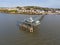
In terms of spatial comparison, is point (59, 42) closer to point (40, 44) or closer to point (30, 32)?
point (40, 44)

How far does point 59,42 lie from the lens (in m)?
11.0

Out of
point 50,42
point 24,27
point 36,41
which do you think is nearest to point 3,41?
point 36,41

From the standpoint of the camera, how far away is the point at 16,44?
10.3m

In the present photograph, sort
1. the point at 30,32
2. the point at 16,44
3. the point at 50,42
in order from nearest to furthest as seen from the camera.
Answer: the point at 16,44 < the point at 50,42 < the point at 30,32

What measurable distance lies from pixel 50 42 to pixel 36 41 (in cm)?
90

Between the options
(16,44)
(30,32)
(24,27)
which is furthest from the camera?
(24,27)

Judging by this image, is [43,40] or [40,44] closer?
[40,44]

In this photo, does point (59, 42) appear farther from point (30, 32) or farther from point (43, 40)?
point (30, 32)

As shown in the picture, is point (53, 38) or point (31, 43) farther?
point (53, 38)

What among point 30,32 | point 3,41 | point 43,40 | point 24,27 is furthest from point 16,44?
point 24,27

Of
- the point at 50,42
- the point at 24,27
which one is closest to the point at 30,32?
the point at 24,27

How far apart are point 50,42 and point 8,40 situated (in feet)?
8.81

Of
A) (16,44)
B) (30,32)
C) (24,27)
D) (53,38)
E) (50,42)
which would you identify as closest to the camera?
(16,44)

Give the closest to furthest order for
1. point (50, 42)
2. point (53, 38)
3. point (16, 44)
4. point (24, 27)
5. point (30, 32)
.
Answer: point (16, 44) → point (50, 42) → point (53, 38) → point (30, 32) → point (24, 27)
